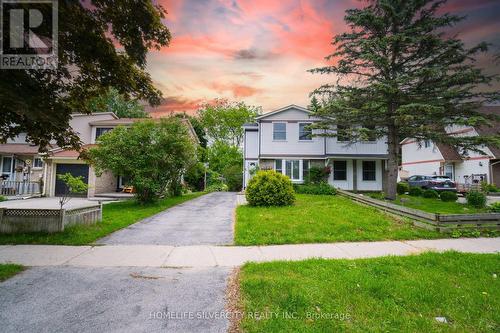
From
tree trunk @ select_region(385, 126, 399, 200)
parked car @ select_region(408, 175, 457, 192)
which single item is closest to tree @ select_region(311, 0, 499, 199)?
tree trunk @ select_region(385, 126, 399, 200)

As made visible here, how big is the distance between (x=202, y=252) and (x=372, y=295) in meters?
3.99

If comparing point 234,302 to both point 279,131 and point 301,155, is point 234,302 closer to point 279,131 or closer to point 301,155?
point 301,155

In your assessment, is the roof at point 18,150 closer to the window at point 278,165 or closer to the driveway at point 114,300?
the window at point 278,165

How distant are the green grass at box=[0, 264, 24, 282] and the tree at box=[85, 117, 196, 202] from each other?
28.1ft

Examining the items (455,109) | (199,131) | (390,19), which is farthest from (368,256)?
(199,131)

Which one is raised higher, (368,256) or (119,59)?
(119,59)

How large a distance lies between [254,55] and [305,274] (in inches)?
523

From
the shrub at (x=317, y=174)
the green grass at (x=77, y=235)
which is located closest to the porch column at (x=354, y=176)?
the shrub at (x=317, y=174)

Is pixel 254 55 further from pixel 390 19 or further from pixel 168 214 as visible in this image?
pixel 168 214

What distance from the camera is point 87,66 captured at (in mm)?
5922

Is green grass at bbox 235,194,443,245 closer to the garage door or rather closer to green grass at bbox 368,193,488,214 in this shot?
green grass at bbox 368,193,488,214

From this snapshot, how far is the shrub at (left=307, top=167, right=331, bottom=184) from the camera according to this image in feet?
69.8

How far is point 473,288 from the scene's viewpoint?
4.21 metres

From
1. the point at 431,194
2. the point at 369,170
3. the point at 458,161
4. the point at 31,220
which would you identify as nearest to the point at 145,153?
the point at 31,220
